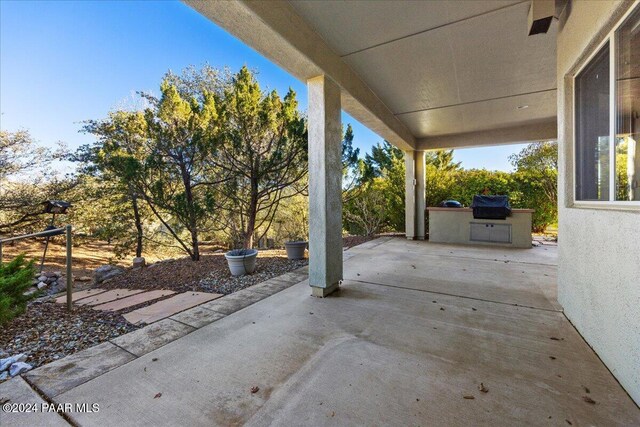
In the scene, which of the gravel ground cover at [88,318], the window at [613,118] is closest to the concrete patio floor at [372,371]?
the gravel ground cover at [88,318]

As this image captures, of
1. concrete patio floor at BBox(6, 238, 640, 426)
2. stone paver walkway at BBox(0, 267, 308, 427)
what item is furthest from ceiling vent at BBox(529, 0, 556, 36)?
stone paver walkway at BBox(0, 267, 308, 427)

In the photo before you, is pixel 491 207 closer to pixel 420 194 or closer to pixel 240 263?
pixel 420 194

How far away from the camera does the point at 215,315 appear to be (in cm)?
286

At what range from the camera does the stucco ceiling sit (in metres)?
2.68

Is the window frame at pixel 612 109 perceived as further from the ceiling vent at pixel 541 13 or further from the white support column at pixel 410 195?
the white support column at pixel 410 195

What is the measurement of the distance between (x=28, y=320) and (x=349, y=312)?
3625 millimetres

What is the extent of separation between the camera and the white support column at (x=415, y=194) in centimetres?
827

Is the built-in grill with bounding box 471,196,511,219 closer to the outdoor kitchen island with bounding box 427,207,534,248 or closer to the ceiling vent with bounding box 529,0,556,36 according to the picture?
the outdoor kitchen island with bounding box 427,207,534,248

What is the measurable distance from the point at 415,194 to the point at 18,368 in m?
8.59

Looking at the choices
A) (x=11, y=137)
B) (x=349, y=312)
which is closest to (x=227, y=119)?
(x=349, y=312)

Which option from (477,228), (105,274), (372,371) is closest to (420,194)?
(477,228)

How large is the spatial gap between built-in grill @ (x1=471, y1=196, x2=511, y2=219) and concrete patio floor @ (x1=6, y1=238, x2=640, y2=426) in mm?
4160

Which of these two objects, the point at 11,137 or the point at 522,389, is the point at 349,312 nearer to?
the point at 522,389

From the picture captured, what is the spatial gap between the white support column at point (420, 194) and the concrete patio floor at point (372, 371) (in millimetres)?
5158
